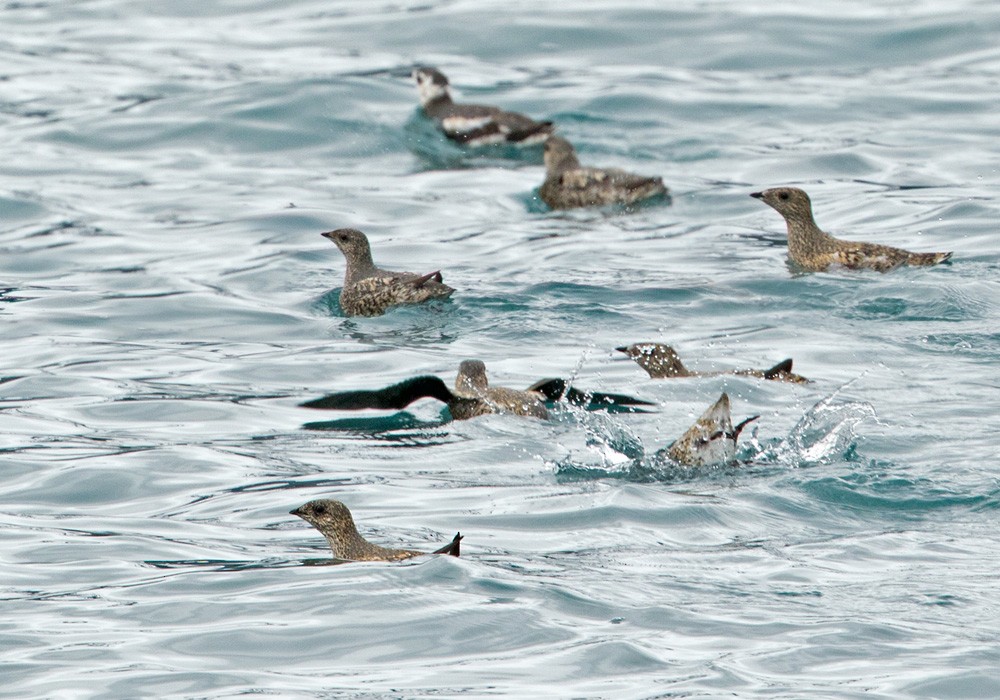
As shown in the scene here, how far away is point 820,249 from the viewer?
50.1ft

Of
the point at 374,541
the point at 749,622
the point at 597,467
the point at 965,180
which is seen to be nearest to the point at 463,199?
the point at 965,180

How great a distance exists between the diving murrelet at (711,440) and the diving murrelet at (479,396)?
3.75 ft

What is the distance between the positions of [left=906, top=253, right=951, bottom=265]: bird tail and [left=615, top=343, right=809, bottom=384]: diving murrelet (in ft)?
8.58

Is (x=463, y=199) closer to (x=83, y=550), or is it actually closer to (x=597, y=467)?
(x=597, y=467)

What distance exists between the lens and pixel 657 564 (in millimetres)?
8852

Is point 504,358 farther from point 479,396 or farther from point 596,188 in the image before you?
point 596,188

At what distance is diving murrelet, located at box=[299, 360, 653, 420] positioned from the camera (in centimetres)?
1147

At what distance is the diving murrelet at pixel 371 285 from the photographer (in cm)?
1459

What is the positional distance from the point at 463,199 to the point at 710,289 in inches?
191

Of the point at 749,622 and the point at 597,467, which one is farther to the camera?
the point at 597,467

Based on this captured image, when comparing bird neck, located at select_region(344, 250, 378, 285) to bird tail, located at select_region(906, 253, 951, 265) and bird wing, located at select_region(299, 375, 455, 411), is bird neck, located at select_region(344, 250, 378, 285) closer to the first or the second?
bird wing, located at select_region(299, 375, 455, 411)

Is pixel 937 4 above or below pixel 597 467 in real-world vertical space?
above

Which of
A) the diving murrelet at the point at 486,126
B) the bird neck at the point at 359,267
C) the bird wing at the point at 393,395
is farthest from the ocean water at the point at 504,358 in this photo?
the bird neck at the point at 359,267

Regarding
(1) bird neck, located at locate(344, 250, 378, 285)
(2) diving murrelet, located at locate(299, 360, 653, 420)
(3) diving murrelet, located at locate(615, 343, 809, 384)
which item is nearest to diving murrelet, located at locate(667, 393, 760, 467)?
(2) diving murrelet, located at locate(299, 360, 653, 420)
